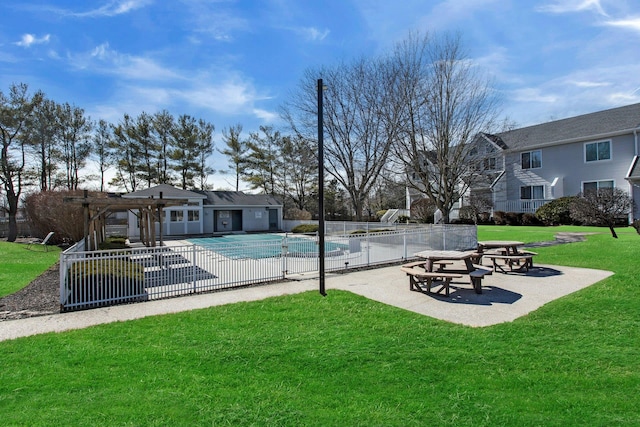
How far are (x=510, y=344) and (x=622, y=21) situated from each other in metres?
14.3

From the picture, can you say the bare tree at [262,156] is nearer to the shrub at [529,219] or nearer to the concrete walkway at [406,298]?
the shrub at [529,219]

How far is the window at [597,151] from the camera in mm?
23828

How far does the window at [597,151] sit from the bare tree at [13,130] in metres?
40.1

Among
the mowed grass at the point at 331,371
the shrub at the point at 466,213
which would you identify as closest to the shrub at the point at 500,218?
the shrub at the point at 466,213

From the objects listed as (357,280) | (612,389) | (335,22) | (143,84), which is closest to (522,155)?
(335,22)

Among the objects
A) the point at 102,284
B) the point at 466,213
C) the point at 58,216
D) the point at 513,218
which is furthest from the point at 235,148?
the point at 102,284

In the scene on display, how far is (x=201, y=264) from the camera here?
11.0m

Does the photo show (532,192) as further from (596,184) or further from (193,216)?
(193,216)

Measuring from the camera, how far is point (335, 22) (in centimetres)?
1191

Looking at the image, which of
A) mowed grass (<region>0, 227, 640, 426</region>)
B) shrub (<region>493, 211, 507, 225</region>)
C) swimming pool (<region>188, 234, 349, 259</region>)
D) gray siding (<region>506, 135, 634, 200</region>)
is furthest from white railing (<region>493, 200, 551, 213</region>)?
mowed grass (<region>0, 227, 640, 426</region>)

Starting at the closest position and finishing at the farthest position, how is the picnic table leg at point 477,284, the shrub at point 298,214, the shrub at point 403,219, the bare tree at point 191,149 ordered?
the picnic table leg at point 477,284, the shrub at point 403,219, the shrub at point 298,214, the bare tree at point 191,149

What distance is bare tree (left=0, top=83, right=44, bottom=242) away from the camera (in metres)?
25.0

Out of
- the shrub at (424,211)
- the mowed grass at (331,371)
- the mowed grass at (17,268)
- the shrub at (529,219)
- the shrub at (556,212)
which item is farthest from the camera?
the shrub at (424,211)

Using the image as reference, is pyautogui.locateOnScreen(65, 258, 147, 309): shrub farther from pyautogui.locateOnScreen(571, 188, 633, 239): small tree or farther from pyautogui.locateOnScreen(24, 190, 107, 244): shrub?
pyautogui.locateOnScreen(571, 188, 633, 239): small tree
